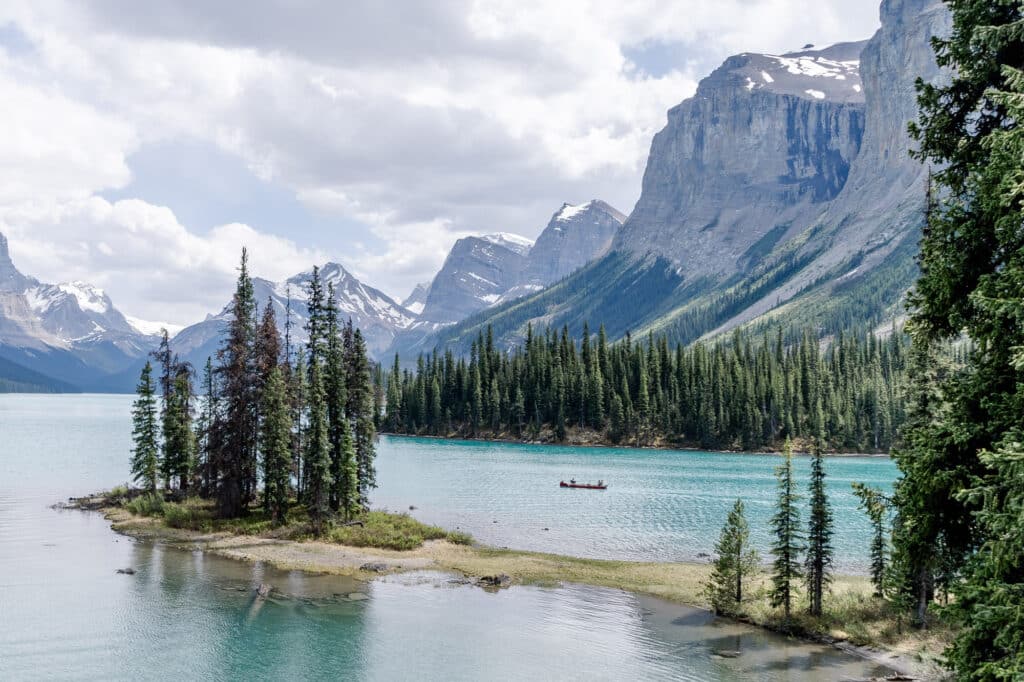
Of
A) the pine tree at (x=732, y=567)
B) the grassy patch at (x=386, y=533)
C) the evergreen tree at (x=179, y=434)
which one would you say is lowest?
the grassy patch at (x=386, y=533)

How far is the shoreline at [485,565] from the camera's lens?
4719cm

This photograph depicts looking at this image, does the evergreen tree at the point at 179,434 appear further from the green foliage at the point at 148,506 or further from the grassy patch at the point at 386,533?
the grassy patch at the point at 386,533

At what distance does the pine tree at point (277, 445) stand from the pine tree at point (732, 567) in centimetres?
3659

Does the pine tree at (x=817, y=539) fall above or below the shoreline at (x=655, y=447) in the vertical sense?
above

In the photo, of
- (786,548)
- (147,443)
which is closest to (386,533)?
(147,443)

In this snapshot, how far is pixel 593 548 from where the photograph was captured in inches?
2479

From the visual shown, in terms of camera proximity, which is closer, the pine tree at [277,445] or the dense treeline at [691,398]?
the pine tree at [277,445]

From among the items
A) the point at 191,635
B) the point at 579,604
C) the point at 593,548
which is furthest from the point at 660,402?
the point at 191,635

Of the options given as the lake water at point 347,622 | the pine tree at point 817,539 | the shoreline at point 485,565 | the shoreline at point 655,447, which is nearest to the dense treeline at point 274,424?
the shoreline at point 485,565

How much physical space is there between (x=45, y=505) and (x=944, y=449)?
85.6 meters

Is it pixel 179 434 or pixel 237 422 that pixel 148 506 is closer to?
pixel 179 434

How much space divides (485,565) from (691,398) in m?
134

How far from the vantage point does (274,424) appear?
63375 mm

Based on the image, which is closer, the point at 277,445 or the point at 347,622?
the point at 347,622
